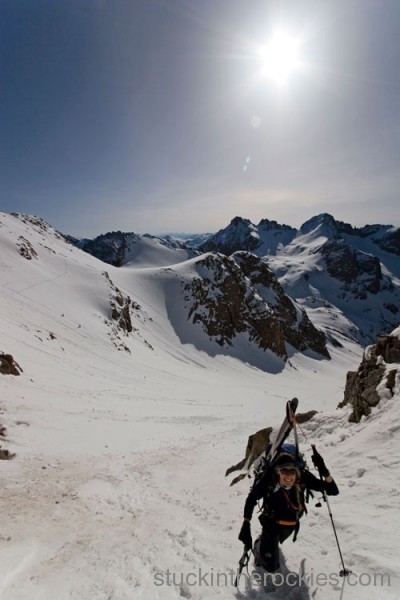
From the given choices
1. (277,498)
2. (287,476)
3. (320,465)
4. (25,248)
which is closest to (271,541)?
(277,498)

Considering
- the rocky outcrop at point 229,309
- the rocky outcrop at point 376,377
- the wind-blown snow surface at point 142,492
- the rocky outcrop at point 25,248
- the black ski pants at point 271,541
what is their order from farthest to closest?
the rocky outcrop at point 229,309 → the rocky outcrop at point 25,248 → the rocky outcrop at point 376,377 → the wind-blown snow surface at point 142,492 → the black ski pants at point 271,541

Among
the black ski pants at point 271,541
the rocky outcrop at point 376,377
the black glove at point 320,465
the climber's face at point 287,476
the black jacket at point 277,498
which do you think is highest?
the rocky outcrop at point 376,377

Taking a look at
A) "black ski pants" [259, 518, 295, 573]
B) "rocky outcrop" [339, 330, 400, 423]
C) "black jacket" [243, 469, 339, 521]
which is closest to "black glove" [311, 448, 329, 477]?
"black jacket" [243, 469, 339, 521]

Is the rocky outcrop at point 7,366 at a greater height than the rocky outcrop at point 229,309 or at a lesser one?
lesser


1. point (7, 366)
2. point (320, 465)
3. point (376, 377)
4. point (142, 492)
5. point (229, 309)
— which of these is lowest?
point (7, 366)

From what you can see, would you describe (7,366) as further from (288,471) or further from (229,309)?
(229,309)

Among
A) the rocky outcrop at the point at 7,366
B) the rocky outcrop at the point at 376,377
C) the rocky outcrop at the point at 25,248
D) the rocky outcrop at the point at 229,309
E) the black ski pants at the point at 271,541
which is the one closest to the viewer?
the black ski pants at the point at 271,541

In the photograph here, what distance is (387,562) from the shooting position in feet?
15.1

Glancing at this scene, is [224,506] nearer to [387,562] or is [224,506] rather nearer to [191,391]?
[387,562]

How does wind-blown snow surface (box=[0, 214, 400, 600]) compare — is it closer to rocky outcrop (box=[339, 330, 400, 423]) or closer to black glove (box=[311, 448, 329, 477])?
rocky outcrop (box=[339, 330, 400, 423])

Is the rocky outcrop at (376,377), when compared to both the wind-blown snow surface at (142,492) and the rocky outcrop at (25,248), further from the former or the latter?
the rocky outcrop at (25,248)

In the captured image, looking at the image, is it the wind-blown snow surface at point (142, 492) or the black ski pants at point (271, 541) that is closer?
the black ski pants at point (271, 541)

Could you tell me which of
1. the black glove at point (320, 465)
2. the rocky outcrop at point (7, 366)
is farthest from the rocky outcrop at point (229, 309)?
the black glove at point (320, 465)

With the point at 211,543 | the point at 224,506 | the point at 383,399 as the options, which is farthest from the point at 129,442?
the point at 383,399
